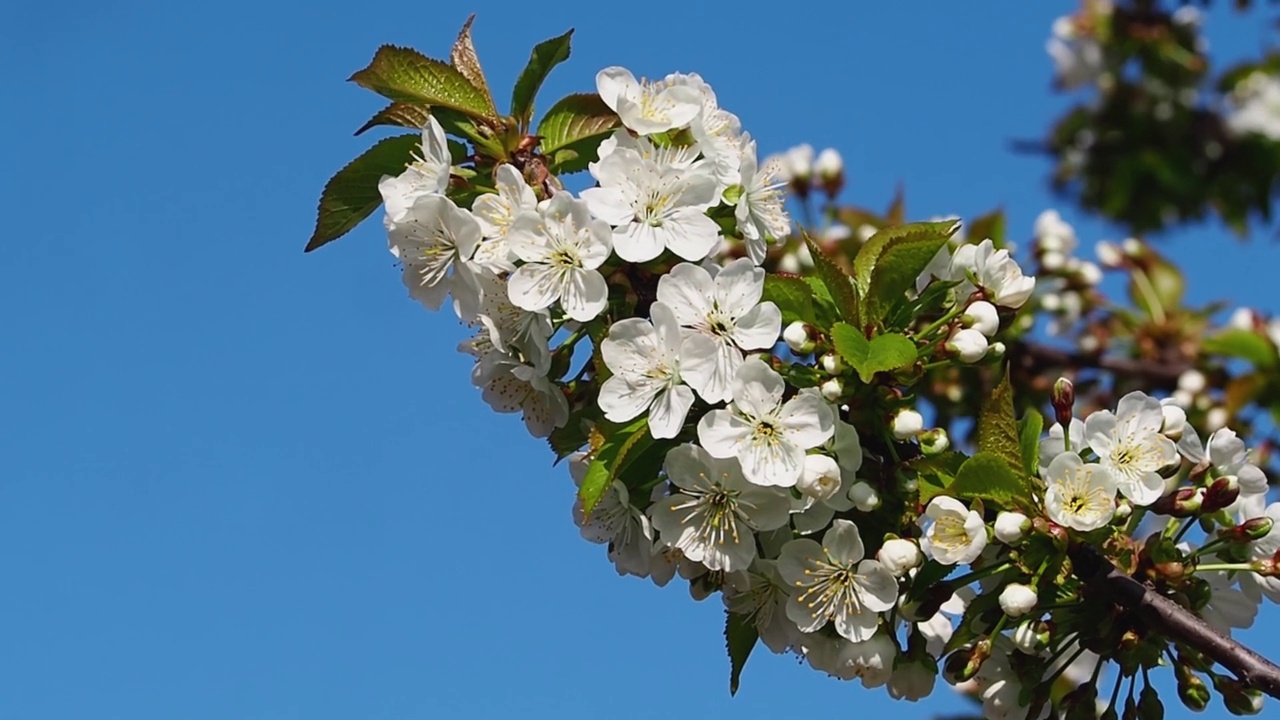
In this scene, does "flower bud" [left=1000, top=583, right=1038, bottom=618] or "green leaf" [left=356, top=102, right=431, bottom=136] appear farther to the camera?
"green leaf" [left=356, top=102, right=431, bottom=136]

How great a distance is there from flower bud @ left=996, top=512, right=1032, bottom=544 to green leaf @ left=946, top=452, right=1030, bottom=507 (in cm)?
5

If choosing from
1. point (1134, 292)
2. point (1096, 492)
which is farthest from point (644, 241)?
point (1134, 292)

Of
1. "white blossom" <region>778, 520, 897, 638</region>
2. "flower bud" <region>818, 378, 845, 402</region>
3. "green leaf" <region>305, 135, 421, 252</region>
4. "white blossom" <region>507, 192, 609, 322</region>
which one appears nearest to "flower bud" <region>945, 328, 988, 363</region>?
"flower bud" <region>818, 378, 845, 402</region>

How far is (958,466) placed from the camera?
7.21ft

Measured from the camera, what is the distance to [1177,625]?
2.14m

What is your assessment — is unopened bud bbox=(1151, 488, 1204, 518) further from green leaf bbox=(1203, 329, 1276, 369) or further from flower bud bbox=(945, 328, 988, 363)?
green leaf bbox=(1203, 329, 1276, 369)

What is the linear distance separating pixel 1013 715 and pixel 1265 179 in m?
7.06

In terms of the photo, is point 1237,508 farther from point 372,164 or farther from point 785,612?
point 372,164

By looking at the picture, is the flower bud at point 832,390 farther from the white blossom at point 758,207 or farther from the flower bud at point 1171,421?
the flower bud at point 1171,421

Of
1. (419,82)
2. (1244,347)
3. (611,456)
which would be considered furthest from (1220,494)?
(1244,347)

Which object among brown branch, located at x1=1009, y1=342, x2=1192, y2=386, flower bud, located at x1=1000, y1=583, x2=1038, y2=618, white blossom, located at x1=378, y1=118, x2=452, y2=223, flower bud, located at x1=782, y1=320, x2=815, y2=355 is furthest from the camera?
brown branch, located at x1=1009, y1=342, x2=1192, y2=386

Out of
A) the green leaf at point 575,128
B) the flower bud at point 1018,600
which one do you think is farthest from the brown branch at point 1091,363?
the flower bud at point 1018,600

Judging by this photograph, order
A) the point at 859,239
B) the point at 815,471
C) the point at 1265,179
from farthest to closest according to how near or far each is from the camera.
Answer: the point at 1265,179 < the point at 859,239 < the point at 815,471

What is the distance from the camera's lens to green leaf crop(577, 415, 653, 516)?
7.02 ft
